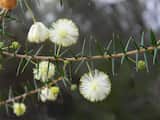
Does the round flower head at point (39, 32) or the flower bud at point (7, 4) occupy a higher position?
the flower bud at point (7, 4)

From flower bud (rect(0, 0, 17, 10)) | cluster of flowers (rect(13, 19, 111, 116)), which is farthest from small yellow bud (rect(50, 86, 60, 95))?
flower bud (rect(0, 0, 17, 10))

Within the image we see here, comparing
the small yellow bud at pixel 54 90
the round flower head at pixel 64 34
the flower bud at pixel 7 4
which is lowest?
the small yellow bud at pixel 54 90

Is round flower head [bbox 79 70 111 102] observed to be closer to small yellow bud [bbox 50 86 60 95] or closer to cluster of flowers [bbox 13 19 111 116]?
cluster of flowers [bbox 13 19 111 116]

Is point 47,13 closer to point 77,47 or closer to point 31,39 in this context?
point 77,47

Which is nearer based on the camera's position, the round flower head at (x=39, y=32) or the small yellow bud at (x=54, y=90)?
the round flower head at (x=39, y=32)

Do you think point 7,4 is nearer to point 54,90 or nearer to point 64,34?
point 64,34

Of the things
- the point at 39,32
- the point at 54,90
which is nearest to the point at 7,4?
the point at 39,32

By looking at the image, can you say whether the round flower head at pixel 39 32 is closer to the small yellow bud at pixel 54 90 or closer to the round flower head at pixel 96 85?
the round flower head at pixel 96 85

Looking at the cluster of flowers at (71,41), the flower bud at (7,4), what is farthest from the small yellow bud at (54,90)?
the flower bud at (7,4)
